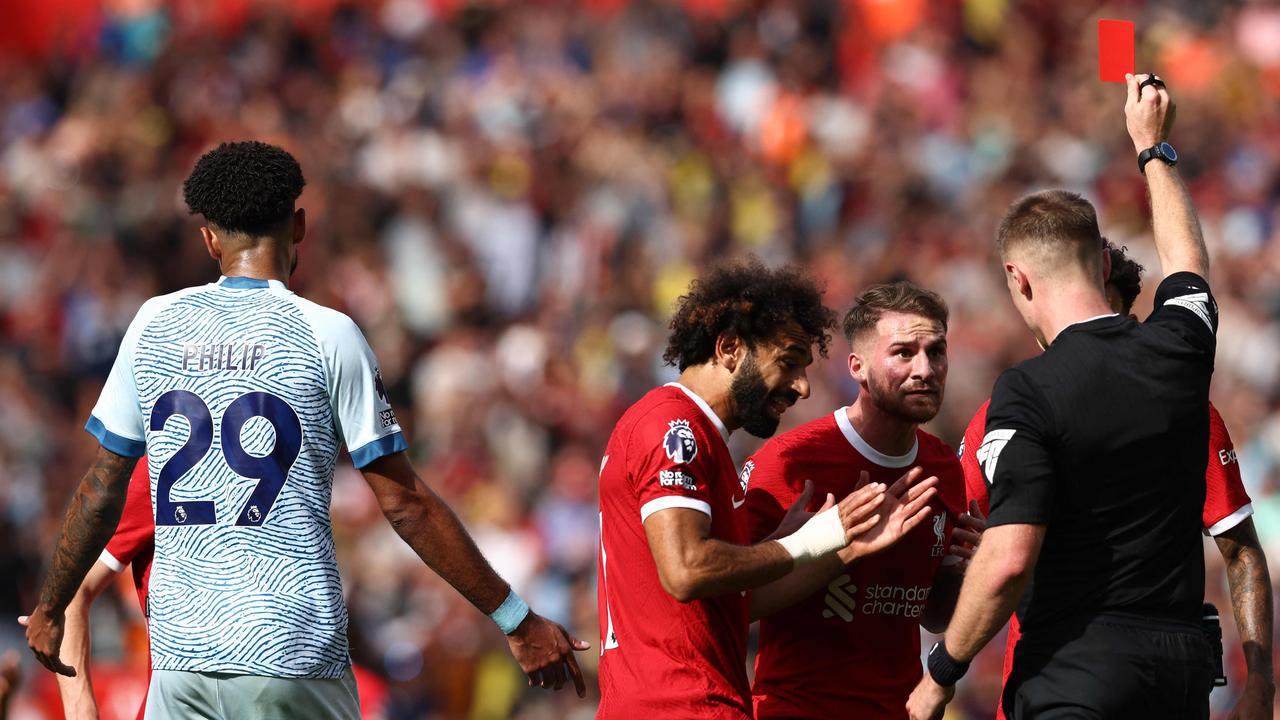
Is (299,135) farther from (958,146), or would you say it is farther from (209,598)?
(209,598)

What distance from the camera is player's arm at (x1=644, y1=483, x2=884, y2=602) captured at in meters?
4.67

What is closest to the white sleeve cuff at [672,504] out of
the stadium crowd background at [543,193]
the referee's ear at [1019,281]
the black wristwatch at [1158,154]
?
the referee's ear at [1019,281]

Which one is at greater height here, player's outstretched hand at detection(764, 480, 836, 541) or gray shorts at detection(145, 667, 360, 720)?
player's outstretched hand at detection(764, 480, 836, 541)

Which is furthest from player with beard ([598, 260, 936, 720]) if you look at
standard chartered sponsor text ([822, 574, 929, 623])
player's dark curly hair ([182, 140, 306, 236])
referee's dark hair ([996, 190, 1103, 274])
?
player's dark curly hair ([182, 140, 306, 236])

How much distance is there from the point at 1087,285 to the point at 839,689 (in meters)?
1.69

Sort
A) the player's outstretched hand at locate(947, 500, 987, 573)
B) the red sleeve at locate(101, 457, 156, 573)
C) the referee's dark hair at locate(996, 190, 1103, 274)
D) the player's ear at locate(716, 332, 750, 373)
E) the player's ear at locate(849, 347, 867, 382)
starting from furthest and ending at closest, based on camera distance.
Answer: the player's ear at locate(849, 347, 867, 382), the red sleeve at locate(101, 457, 156, 573), the player's outstretched hand at locate(947, 500, 987, 573), the player's ear at locate(716, 332, 750, 373), the referee's dark hair at locate(996, 190, 1103, 274)

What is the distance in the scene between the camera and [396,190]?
14609mm

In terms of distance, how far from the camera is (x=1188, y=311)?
15.4 feet

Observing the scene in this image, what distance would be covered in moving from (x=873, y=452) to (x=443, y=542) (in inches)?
69.2

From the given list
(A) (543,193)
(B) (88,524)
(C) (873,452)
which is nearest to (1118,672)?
(C) (873,452)

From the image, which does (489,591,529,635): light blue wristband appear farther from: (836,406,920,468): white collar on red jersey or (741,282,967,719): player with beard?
(836,406,920,468): white collar on red jersey

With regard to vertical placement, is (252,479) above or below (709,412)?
below

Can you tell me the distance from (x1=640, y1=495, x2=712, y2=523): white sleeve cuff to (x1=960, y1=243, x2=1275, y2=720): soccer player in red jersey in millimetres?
1134

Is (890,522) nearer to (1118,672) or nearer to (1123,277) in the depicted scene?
(1118,672)
